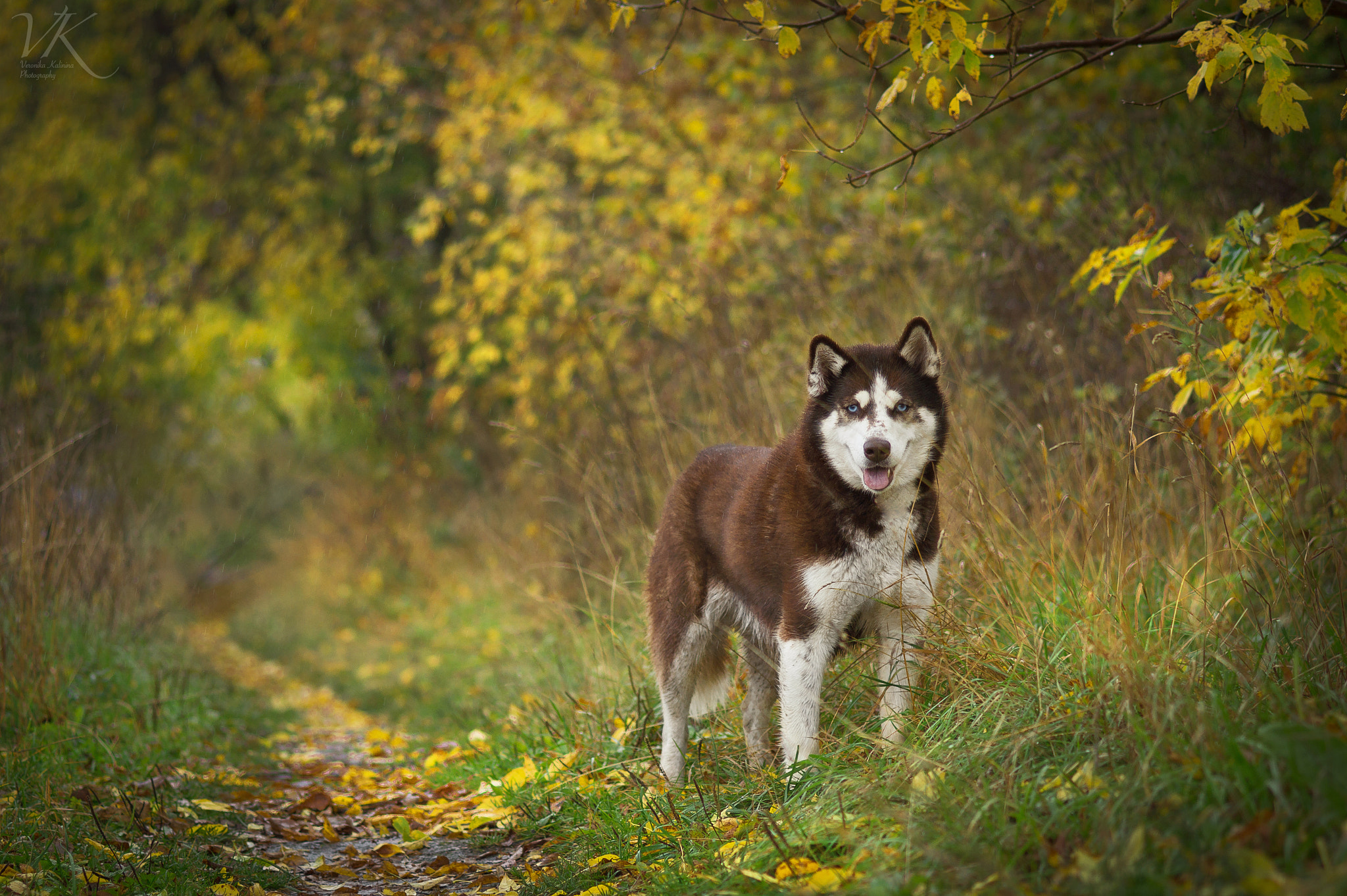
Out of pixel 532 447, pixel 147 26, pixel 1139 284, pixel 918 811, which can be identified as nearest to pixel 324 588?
pixel 532 447

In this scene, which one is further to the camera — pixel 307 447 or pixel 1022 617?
pixel 307 447

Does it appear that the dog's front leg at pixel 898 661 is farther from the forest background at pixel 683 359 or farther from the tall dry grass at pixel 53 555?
the tall dry grass at pixel 53 555

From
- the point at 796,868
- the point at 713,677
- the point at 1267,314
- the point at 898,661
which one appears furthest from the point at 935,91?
the point at 796,868

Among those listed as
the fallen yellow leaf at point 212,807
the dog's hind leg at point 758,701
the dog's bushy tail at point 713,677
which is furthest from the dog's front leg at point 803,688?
the fallen yellow leaf at point 212,807

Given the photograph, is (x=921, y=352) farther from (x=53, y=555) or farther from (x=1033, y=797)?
(x=53, y=555)

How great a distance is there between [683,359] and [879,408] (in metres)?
3.46

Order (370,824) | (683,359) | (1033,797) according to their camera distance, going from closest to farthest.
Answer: (1033,797)
(370,824)
(683,359)

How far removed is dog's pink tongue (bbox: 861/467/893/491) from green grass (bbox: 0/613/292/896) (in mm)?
2693

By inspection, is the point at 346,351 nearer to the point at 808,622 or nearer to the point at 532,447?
the point at 532,447

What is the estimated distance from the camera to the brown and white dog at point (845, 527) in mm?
3793

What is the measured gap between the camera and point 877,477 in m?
3.72

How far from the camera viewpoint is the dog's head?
373 centimetres

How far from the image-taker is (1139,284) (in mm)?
6324

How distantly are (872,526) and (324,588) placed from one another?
1158 centimetres
